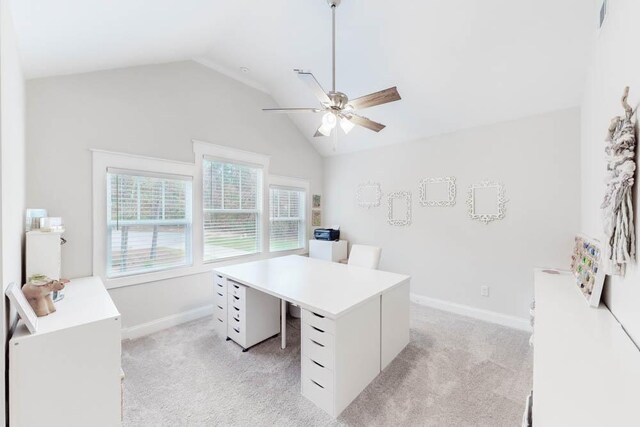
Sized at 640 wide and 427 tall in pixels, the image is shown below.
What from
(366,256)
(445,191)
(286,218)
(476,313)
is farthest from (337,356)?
(286,218)

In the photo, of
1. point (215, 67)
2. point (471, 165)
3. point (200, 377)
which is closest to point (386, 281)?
point (200, 377)

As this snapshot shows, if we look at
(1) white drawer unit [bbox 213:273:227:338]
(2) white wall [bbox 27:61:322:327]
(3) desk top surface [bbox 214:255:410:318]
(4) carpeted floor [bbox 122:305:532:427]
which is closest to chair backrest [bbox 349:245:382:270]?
(3) desk top surface [bbox 214:255:410:318]

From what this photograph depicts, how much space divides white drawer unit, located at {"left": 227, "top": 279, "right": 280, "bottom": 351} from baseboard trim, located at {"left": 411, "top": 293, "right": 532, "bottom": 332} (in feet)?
7.06

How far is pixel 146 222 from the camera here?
2.85 metres

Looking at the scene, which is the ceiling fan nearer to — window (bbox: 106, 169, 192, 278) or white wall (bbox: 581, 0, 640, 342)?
white wall (bbox: 581, 0, 640, 342)

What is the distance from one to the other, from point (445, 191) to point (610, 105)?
1939 millimetres

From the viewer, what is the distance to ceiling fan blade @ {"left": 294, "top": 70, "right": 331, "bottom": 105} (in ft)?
6.02

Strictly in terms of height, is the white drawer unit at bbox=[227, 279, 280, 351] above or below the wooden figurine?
below

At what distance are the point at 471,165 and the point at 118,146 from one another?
3959 mm

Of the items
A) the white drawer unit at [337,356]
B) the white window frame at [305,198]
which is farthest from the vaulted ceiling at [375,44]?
the white drawer unit at [337,356]

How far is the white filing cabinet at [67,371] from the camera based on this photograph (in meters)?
1.28

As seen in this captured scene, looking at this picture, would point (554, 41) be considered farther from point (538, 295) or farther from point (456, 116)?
point (538, 295)

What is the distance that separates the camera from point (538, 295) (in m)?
1.81

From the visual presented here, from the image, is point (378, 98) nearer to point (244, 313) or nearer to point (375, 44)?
point (375, 44)
